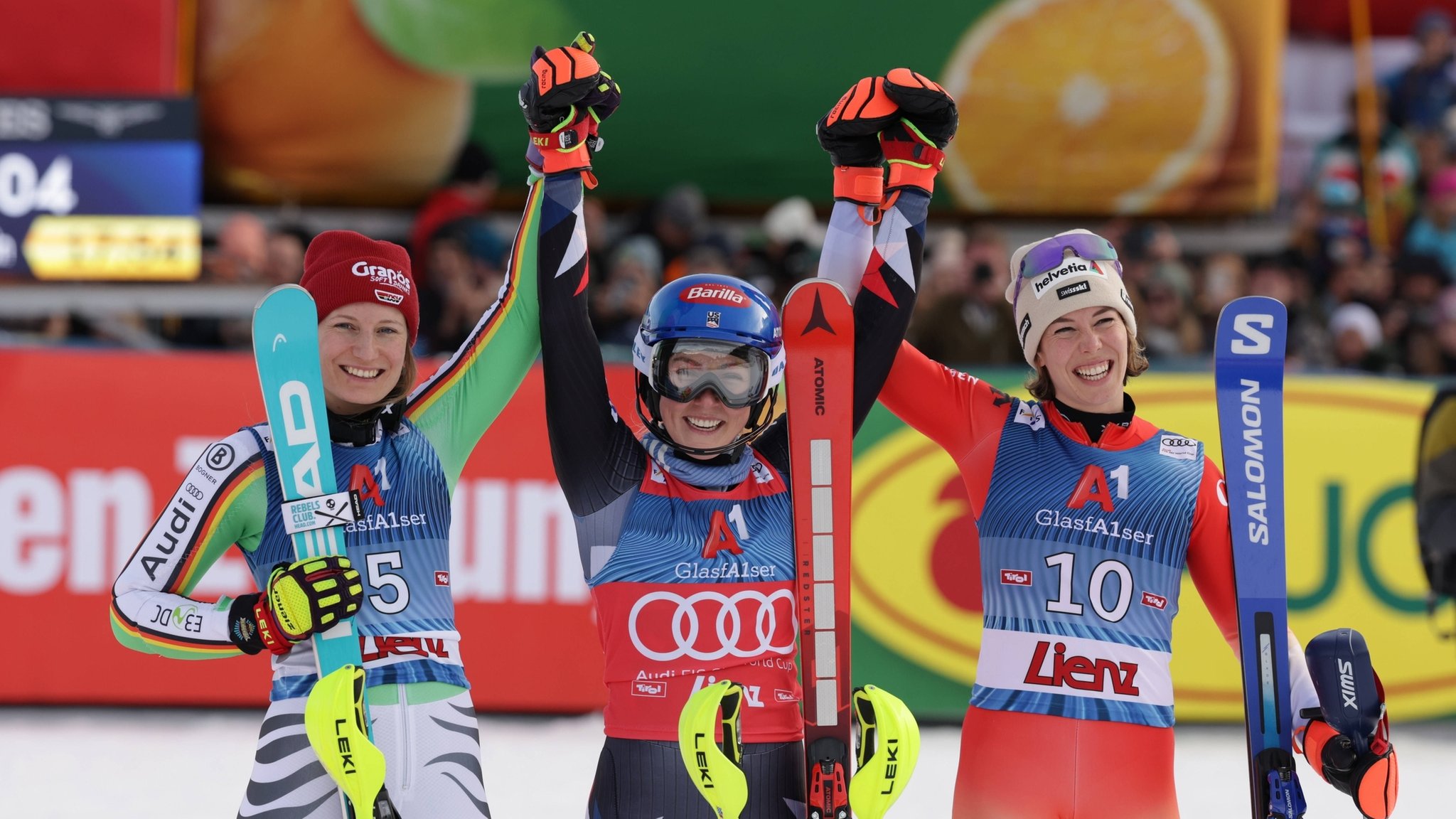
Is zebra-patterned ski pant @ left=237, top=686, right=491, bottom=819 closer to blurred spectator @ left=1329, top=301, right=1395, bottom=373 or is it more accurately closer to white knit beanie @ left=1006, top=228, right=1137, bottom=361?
white knit beanie @ left=1006, top=228, right=1137, bottom=361

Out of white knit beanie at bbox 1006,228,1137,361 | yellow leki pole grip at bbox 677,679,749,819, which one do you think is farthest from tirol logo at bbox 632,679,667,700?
white knit beanie at bbox 1006,228,1137,361

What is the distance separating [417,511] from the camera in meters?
3.59

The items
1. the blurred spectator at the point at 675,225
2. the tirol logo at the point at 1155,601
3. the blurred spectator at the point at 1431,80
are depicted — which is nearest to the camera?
the tirol logo at the point at 1155,601

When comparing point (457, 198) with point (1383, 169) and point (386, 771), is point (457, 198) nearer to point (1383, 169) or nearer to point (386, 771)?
point (1383, 169)

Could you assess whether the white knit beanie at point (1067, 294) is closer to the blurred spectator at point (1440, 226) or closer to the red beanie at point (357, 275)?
the red beanie at point (357, 275)

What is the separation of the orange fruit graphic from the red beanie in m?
7.03

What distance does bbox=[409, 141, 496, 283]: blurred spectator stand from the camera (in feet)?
30.7

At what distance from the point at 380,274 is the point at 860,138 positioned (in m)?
1.26

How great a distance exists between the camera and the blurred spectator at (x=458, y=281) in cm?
828

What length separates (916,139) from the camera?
12.9 ft

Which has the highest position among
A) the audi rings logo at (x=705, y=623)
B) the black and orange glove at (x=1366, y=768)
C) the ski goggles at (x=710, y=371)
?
the ski goggles at (x=710, y=371)

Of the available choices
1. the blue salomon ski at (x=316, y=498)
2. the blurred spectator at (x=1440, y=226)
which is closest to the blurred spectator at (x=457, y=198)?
the blue salomon ski at (x=316, y=498)

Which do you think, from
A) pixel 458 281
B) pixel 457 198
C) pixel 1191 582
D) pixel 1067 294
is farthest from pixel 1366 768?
pixel 457 198

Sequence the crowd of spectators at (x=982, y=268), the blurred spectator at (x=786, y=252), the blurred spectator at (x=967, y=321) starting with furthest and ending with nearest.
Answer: the blurred spectator at (x=786, y=252) < the crowd of spectators at (x=982, y=268) < the blurred spectator at (x=967, y=321)
